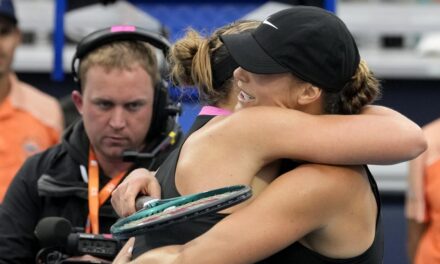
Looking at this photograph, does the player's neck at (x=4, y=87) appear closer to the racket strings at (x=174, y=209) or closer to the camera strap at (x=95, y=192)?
the camera strap at (x=95, y=192)

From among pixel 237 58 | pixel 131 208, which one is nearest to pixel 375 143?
pixel 237 58

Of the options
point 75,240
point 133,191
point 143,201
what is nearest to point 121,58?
point 75,240

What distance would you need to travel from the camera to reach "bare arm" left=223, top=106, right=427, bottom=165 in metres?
2.36

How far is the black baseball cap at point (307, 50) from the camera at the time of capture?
2.38 metres

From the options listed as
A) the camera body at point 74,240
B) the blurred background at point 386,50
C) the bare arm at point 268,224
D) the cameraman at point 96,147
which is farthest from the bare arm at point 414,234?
the bare arm at point 268,224

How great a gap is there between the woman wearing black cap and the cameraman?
1247 mm

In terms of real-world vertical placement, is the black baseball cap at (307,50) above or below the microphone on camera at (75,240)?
above

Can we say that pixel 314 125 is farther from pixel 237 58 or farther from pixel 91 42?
pixel 91 42

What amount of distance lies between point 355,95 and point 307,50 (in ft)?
0.73

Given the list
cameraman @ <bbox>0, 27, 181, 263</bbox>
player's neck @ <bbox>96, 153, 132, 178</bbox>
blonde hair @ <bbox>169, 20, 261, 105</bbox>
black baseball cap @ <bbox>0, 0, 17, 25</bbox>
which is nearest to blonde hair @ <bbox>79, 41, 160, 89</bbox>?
cameraman @ <bbox>0, 27, 181, 263</bbox>

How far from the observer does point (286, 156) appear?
2.38 m

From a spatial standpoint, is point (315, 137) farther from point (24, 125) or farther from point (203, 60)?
point (24, 125)

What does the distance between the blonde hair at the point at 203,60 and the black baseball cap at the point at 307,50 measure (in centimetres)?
17

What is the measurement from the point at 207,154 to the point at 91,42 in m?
1.55
